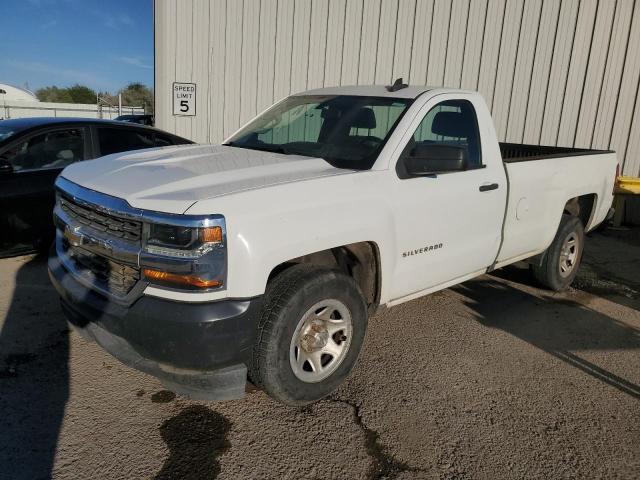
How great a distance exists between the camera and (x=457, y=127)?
4.18 metres

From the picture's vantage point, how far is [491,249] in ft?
13.8

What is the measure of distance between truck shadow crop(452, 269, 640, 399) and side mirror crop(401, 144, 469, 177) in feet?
5.70

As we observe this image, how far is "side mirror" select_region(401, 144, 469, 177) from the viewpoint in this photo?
129 inches

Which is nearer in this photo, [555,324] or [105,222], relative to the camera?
[105,222]

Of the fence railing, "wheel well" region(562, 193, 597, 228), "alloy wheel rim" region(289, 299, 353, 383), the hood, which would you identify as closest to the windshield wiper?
the hood

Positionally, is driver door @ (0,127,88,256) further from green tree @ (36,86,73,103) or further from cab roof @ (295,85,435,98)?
green tree @ (36,86,73,103)

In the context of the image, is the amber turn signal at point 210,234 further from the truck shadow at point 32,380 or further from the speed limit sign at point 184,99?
the speed limit sign at point 184,99

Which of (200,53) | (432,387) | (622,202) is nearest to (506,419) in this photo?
(432,387)

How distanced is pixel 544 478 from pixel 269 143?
112 inches

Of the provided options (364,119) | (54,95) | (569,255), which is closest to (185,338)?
(364,119)

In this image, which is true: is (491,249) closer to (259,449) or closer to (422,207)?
(422,207)

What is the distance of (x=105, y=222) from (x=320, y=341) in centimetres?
133

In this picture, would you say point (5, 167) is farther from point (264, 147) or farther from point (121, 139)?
point (264, 147)

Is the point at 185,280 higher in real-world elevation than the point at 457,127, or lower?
lower
